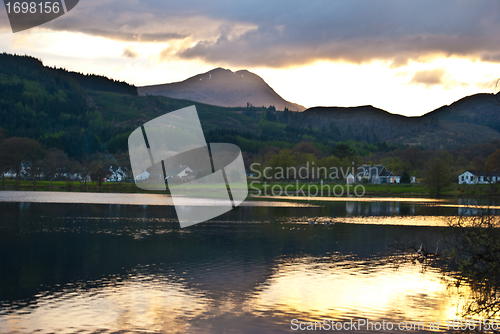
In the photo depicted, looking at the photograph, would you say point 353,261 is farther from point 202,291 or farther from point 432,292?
point 202,291

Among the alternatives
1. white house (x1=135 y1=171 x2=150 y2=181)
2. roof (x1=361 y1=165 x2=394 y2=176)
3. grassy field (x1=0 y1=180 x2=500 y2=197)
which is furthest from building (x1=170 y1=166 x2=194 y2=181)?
roof (x1=361 y1=165 x2=394 y2=176)

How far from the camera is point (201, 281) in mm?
22734

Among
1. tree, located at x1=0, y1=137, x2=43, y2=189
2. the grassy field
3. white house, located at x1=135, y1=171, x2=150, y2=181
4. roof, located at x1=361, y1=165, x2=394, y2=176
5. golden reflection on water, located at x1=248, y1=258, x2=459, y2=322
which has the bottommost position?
the grassy field

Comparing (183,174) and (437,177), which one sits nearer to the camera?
(437,177)

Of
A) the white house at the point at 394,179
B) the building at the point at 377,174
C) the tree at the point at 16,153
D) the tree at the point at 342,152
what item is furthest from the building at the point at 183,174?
the white house at the point at 394,179

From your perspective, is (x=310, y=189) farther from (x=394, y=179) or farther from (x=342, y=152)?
(x=342, y=152)

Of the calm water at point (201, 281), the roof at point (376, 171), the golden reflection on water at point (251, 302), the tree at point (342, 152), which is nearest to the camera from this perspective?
the golden reflection on water at point (251, 302)

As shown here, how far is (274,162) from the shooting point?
150875 millimetres

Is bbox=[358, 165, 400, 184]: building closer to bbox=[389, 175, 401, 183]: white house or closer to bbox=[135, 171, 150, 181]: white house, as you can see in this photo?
bbox=[389, 175, 401, 183]: white house

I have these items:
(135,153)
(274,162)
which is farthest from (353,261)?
(135,153)

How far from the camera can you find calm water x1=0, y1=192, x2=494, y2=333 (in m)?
17.2

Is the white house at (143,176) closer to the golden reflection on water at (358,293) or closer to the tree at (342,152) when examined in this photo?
the tree at (342,152)

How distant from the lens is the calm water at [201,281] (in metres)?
17.2

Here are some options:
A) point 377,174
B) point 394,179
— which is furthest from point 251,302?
point 394,179
